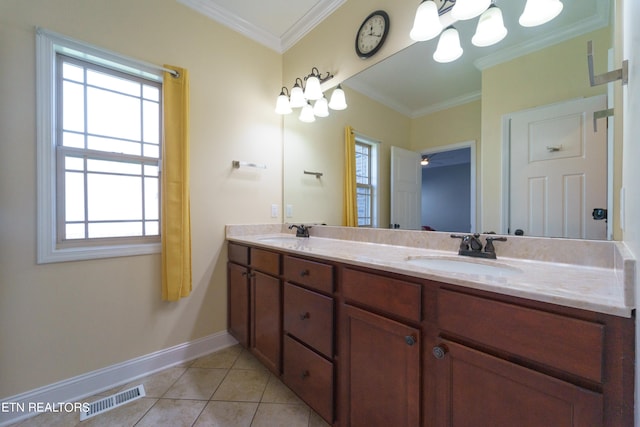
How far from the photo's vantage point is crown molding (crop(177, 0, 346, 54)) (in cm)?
193

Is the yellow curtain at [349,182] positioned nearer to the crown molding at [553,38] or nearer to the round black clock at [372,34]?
the round black clock at [372,34]

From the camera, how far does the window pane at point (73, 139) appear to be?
1490 millimetres

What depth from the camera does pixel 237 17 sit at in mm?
2074

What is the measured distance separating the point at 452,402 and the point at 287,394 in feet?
3.50

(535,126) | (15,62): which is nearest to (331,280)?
(535,126)

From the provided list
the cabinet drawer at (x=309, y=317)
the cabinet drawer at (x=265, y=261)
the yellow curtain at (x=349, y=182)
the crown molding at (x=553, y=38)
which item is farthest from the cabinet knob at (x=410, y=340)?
the crown molding at (x=553, y=38)

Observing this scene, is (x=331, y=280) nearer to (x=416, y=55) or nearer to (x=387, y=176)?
(x=387, y=176)

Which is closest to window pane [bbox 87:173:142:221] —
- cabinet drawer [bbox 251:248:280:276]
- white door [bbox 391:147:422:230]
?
cabinet drawer [bbox 251:248:280:276]

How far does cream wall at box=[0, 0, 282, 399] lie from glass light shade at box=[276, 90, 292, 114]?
6.0 inches

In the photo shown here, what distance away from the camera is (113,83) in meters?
1.67

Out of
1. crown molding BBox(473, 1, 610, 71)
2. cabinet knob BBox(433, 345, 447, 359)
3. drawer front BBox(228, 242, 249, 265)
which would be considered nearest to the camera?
cabinet knob BBox(433, 345, 447, 359)

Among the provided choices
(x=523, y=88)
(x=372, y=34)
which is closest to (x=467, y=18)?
(x=523, y=88)

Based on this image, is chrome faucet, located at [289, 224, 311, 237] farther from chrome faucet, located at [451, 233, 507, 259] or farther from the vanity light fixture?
chrome faucet, located at [451, 233, 507, 259]

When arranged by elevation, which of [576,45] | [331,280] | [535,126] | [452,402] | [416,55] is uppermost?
[416,55]
